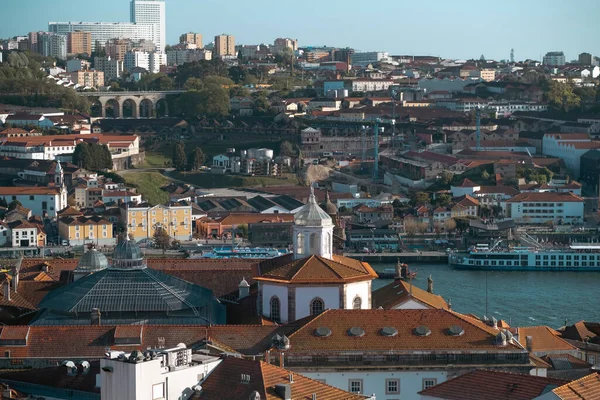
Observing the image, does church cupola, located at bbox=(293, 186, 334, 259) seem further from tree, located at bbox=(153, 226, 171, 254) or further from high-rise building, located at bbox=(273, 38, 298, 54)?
high-rise building, located at bbox=(273, 38, 298, 54)

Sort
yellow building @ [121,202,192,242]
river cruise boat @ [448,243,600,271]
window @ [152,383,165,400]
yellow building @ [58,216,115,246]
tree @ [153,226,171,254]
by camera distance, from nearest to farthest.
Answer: window @ [152,383,165,400], river cruise boat @ [448,243,600,271], tree @ [153,226,171,254], yellow building @ [58,216,115,246], yellow building @ [121,202,192,242]

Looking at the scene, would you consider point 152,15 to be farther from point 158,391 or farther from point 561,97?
point 158,391

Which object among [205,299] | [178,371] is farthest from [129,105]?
[178,371]

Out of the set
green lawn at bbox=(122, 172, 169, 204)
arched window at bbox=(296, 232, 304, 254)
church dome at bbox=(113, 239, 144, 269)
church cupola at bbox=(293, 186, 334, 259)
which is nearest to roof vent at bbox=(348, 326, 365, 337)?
church cupola at bbox=(293, 186, 334, 259)

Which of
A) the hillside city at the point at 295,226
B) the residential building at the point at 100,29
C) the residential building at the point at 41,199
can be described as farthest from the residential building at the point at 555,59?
the residential building at the point at 41,199

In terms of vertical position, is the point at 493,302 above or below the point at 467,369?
below

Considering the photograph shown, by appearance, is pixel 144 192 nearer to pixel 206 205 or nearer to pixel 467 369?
pixel 206 205

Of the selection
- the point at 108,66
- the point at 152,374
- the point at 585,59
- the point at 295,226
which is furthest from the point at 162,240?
the point at 585,59
